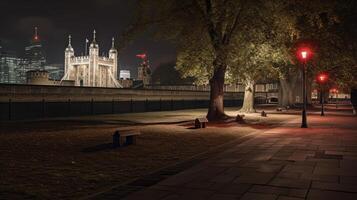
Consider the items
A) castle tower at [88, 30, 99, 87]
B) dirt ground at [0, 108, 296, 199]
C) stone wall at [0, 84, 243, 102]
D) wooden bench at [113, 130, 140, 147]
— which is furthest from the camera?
castle tower at [88, 30, 99, 87]

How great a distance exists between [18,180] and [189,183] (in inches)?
155

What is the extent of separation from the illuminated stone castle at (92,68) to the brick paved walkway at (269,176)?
15578 cm

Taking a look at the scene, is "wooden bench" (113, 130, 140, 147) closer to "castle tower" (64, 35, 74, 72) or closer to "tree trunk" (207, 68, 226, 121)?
"tree trunk" (207, 68, 226, 121)

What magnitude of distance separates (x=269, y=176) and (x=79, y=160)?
567 centimetres

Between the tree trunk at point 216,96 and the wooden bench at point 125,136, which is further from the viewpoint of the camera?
the tree trunk at point 216,96

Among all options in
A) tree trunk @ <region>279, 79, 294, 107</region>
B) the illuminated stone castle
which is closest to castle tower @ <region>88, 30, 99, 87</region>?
the illuminated stone castle

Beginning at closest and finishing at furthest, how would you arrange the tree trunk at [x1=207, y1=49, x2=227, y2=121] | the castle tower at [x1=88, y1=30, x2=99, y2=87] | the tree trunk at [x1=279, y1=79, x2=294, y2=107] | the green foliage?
the green foliage, the tree trunk at [x1=207, y1=49, x2=227, y2=121], the tree trunk at [x1=279, y1=79, x2=294, y2=107], the castle tower at [x1=88, y1=30, x2=99, y2=87]

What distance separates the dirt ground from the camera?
801cm

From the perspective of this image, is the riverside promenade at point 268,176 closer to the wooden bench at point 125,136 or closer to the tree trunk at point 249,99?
the wooden bench at point 125,136

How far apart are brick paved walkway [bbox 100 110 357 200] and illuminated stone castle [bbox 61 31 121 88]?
15578 centimetres

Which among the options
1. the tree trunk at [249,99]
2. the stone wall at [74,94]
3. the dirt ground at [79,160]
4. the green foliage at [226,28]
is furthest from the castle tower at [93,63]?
the dirt ground at [79,160]

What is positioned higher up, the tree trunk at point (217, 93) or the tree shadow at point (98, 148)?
the tree trunk at point (217, 93)

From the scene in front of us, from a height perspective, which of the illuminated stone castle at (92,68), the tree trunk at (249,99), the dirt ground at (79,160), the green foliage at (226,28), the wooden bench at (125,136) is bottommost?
the dirt ground at (79,160)

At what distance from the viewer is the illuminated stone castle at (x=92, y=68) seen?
168875 millimetres
